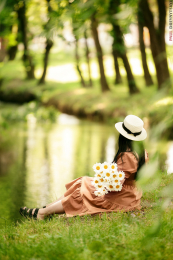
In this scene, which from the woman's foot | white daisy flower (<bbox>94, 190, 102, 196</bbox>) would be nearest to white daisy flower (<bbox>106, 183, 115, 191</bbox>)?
white daisy flower (<bbox>94, 190, 102, 196</bbox>)

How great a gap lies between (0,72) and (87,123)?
4733 millimetres

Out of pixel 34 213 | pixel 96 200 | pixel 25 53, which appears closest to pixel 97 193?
pixel 96 200

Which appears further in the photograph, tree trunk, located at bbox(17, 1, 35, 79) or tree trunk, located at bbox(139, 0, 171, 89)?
tree trunk, located at bbox(17, 1, 35, 79)

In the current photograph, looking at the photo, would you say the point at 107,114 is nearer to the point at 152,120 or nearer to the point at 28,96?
the point at 152,120

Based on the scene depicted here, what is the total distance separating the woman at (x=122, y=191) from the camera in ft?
12.5

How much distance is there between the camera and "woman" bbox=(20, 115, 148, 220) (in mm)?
3822

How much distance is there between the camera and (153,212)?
3799 mm

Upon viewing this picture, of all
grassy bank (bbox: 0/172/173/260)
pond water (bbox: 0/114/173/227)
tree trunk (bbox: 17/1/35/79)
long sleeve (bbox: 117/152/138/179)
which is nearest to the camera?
grassy bank (bbox: 0/172/173/260)

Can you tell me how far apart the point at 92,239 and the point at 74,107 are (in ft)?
46.0

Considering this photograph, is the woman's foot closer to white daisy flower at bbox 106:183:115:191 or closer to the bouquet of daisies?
the bouquet of daisies

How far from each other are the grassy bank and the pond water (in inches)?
43.1

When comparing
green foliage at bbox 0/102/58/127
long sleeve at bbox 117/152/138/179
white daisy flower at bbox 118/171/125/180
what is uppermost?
long sleeve at bbox 117/152/138/179

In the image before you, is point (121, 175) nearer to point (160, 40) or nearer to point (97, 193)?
point (97, 193)

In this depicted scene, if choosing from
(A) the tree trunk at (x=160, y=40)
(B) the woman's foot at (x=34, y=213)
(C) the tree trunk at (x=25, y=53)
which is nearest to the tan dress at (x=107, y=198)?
(B) the woman's foot at (x=34, y=213)
